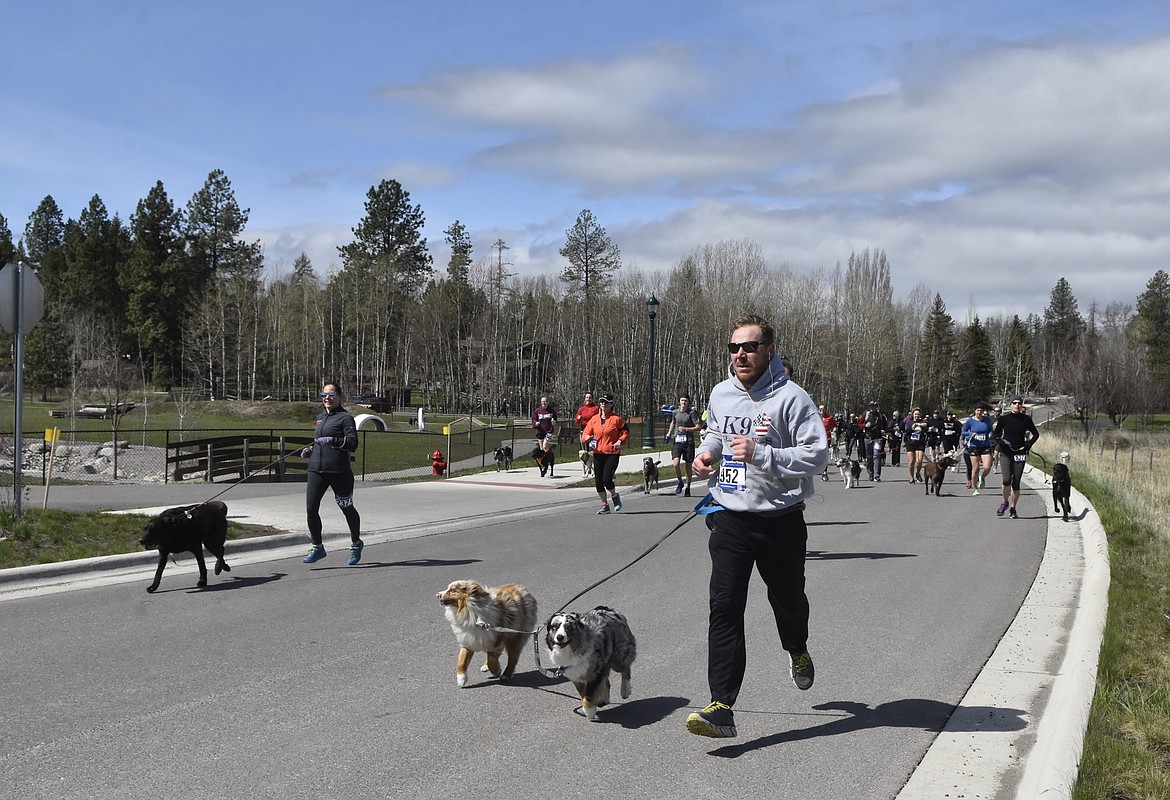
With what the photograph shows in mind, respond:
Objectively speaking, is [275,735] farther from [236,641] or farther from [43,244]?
[43,244]

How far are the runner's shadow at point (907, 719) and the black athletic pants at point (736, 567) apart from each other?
37cm

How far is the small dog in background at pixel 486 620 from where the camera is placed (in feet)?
19.0

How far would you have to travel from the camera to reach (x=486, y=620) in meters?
5.80

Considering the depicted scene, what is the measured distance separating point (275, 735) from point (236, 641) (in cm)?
219

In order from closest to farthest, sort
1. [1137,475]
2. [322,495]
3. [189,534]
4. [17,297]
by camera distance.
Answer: [189,534] < [322,495] < [17,297] < [1137,475]

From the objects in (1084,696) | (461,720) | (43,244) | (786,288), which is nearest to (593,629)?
(461,720)

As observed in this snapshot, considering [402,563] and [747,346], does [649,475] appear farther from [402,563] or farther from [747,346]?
[747,346]

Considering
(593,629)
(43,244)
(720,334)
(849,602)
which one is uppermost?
(43,244)

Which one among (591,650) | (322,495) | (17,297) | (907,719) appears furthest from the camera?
(17,297)

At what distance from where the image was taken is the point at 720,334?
3019 inches

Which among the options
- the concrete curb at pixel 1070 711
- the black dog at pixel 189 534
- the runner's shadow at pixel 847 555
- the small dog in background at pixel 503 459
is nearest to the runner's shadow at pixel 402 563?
the black dog at pixel 189 534

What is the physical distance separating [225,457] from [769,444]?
21.8 m

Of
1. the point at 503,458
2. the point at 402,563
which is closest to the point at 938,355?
the point at 503,458

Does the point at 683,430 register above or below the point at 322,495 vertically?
above
